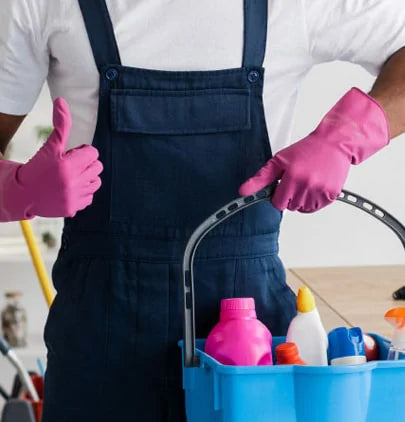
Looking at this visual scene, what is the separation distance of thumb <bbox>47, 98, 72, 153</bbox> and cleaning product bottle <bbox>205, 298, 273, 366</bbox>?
0.31 metres

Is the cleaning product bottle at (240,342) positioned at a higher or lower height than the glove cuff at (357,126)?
lower

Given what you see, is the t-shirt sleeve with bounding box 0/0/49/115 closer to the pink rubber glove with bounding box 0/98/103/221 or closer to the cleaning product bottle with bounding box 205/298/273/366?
the pink rubber glove with bounding box 0/98/103/221

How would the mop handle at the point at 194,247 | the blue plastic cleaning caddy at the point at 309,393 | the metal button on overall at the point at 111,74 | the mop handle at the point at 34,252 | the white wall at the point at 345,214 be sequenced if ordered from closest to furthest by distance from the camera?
the blue plastic cleaning caddy at the point at 309,393, the mop handle at the point at 194,247, the metal button on overall at the point at 111,74, the mop handle at the point at 34,252, the white wall at the point at 345,214

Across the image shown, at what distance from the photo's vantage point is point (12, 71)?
56.9 inches

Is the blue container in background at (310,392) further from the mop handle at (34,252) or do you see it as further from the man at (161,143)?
the mop handle at (34,252)

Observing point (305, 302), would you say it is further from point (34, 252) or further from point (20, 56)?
point (34, 252)

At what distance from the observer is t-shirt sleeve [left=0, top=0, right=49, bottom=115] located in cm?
140

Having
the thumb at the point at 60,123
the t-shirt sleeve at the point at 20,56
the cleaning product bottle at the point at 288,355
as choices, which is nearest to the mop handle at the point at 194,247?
the cleaning product bottle at the point at 288,355

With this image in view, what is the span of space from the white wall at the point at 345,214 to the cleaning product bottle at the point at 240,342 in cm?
201

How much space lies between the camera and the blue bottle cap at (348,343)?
1192 mm

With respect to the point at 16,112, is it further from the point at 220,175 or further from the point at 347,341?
the point at 347,341

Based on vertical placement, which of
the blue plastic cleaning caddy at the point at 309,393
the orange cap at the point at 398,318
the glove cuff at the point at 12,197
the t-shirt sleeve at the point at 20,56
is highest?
the t-shirt sleeve at the point at 20,56

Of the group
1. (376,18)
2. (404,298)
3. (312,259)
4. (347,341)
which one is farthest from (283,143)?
(312,259)

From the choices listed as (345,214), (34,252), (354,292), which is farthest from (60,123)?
(345,214)
